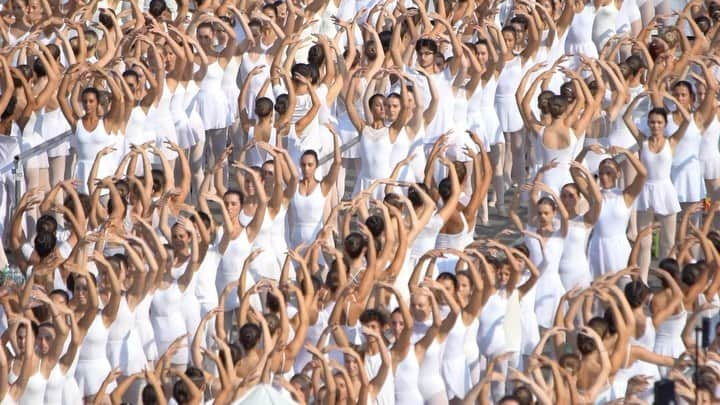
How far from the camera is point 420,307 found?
47.8ft

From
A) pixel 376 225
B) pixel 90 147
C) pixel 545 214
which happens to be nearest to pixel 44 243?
pixel 90 147

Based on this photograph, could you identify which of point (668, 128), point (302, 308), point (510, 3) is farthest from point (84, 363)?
point (510, 3)

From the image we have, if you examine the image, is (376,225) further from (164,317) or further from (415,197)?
(164,317)

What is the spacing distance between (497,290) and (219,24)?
17.8 ft

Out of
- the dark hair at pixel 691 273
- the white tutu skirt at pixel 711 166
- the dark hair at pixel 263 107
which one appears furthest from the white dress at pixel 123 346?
the white tutu skirt at pixel 711 166

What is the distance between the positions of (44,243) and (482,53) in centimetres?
488

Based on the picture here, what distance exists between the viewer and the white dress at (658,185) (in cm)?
1723

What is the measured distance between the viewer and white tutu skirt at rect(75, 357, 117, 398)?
14961 millimetres

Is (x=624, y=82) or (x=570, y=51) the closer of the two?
(x=624, y=82)

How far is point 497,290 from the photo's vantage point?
49.5ft

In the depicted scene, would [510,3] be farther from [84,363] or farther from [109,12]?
[84,363]

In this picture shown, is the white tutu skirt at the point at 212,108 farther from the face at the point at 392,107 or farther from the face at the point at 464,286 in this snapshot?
the face at the point at 464,286

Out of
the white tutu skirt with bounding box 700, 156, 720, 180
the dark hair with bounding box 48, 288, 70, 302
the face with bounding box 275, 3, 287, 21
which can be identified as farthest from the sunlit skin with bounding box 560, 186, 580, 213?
the face with bounding box 275, 3, 287, 21

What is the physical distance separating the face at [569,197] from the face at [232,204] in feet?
8.19
